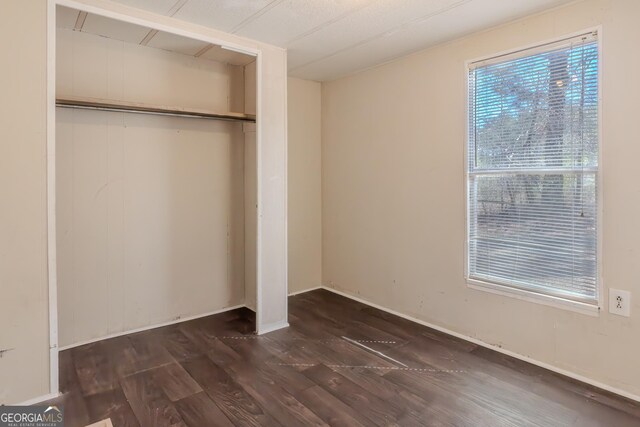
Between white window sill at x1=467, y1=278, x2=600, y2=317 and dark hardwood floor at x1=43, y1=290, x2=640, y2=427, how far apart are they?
1.43 ft

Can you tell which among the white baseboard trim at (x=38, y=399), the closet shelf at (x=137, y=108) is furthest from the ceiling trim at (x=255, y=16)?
the white baseboard trim at (x=38, y=399)

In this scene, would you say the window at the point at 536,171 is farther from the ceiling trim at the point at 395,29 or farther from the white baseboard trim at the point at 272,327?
the white baseboard trim at the point at 272,327

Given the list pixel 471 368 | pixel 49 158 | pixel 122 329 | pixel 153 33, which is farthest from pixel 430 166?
pixel 122 329

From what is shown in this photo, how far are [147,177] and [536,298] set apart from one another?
3.11 meters

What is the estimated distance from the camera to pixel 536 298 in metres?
2.56

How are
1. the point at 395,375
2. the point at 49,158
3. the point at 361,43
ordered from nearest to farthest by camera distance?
the point at 49,158, the point at 395,375, the point at 361,43

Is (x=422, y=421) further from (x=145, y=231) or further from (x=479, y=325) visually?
(x=145, y=231)

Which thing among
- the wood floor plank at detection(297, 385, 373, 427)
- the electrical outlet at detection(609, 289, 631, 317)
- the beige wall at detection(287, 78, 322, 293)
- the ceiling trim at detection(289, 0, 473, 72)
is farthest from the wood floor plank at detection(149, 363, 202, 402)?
the ceiling trim at detection(289, 0, 473, 72)

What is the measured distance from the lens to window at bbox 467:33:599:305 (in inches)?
91.3

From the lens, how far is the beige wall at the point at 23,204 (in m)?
2.04

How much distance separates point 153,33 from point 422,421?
3.10 meters

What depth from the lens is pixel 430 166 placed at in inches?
125

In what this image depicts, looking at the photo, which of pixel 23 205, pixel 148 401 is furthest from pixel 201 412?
pixel 23 205

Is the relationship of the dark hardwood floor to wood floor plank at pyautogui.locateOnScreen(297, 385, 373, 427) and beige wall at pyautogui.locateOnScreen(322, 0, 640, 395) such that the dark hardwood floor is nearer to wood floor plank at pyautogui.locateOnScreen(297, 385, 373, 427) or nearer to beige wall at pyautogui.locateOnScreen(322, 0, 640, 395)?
wood floor plank at pyautogui.locateOnScreen(297, 385, 373, 427)
